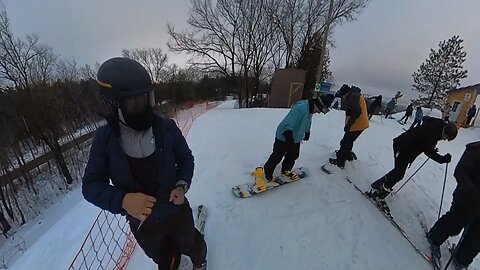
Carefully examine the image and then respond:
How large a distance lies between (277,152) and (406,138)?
1994mm

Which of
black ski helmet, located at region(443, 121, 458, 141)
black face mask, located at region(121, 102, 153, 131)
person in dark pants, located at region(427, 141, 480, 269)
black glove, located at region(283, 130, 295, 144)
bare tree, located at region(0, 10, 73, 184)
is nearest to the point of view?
black face mask, located at region(121, 102, 153, 131)

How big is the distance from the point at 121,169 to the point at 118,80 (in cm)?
59

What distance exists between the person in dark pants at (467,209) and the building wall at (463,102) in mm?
17682

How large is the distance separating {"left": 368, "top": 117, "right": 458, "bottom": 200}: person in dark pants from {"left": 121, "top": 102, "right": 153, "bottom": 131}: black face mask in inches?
148

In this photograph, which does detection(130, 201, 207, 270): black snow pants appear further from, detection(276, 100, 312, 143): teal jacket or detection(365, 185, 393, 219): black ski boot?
detection(365, 185, 393, 219): black ski boot

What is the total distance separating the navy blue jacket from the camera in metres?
1.50

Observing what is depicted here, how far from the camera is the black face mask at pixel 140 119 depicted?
4.83 ft

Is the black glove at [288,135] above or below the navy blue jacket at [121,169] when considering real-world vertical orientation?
below

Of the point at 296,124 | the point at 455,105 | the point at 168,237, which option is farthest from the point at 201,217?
the point at 455,105

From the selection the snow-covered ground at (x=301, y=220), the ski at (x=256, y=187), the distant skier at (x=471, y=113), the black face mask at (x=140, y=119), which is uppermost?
the black face mask at (x=140, y=119)

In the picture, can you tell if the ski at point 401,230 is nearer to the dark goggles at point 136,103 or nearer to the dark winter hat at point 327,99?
the dark winter hat at point 327,99

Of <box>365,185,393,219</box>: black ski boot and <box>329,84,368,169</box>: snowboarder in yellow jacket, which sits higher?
<box>329,84,368,169</box>: snowboarder in yellow jacket

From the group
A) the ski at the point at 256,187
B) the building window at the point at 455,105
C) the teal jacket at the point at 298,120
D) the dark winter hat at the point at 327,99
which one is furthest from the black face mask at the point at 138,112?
the building window at the point at 455,105

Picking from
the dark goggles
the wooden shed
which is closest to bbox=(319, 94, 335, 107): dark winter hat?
the dark goggles
